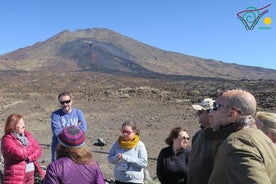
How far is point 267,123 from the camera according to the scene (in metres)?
2.82

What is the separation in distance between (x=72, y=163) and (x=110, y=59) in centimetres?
8746

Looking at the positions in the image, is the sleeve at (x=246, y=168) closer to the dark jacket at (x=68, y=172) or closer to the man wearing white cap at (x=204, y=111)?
the dark jacket at (x=68, y=172)

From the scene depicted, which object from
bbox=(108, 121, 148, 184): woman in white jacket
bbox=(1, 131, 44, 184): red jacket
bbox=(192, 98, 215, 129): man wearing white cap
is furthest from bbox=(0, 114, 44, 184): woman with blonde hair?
bbox=(192, 98, 215, 129): man wearing white cap

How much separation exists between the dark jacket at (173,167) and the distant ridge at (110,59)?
50909mm

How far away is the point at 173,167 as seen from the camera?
3.89m

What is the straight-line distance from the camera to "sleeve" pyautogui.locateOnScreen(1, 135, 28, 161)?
4.03 metres

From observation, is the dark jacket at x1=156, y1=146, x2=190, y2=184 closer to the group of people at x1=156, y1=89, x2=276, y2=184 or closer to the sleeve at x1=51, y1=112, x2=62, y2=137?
the group of people at x1=156, y1=89, x2=276, y2=184

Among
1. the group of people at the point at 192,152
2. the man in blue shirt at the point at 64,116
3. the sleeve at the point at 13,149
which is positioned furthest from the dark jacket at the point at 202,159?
the man in blue shirt at the point at 64,116

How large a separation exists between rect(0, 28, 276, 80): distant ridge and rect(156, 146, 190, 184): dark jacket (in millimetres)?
50909

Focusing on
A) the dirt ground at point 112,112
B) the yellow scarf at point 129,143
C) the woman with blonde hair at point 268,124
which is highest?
the woman with blonde hair at point 268,124

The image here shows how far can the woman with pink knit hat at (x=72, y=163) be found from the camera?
2.72 meters

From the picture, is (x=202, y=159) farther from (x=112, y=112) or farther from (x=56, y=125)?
(x=112, y=112)

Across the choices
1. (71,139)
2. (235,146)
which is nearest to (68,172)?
(71,139)

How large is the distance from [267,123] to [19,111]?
Result: 21.5 metres
